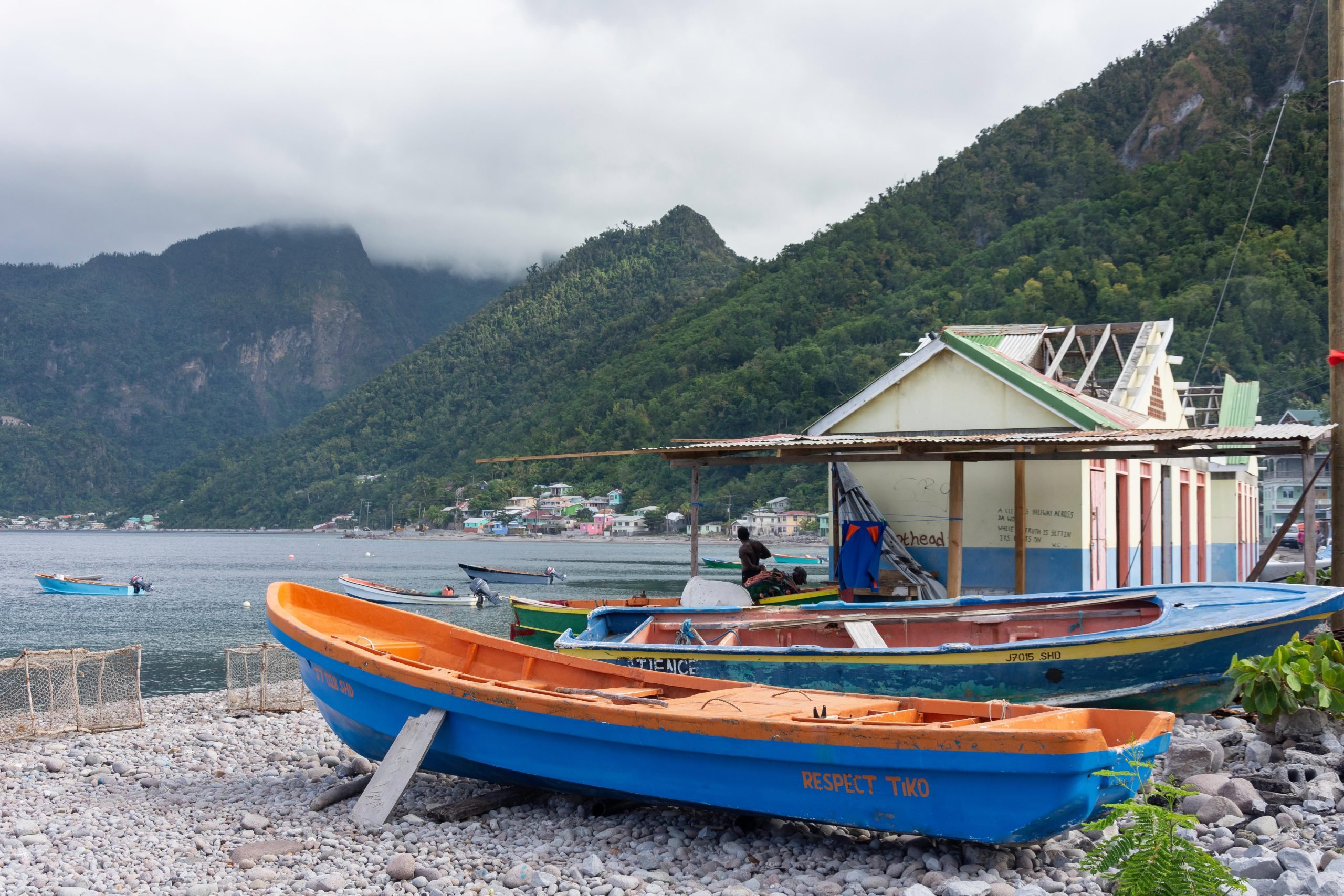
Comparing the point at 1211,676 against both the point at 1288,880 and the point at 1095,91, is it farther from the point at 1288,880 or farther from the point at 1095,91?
the point at 1095,91

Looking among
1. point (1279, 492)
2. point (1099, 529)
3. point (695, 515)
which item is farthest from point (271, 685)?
point (1279, 492)

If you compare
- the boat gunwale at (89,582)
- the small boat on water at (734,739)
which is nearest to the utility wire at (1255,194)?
the small boat on water at (734,739)

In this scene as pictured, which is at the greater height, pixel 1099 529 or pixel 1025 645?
pixel 1099 529

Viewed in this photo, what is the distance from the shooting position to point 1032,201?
253 ft

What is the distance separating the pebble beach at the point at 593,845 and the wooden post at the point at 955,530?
4.45 metres

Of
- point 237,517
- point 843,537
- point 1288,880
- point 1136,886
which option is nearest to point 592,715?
point 1136,886

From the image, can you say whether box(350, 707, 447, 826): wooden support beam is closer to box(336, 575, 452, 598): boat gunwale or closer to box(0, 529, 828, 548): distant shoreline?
box(336, 575, 452, 598): boat gunwale

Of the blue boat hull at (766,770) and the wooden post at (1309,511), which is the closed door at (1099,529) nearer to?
the wooden post at (1309,511)

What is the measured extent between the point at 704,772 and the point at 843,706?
3.63ft

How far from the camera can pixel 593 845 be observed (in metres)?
7.34

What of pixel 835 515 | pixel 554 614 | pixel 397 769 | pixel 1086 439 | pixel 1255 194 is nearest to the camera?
pixel 397 769

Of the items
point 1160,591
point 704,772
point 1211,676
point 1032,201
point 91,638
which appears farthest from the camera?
point 1032,201

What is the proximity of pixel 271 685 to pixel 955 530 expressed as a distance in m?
10.8

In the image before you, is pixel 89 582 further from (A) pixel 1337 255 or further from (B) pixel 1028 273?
(A) pixel 1337 255
